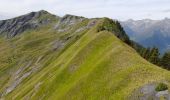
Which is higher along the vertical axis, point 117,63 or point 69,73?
point 117,63

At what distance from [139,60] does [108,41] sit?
2805 centimetres

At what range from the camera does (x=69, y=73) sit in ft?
302

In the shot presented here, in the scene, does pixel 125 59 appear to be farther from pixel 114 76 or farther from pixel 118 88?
pixel 118 88

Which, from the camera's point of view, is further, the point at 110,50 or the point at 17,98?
the point at 17,98

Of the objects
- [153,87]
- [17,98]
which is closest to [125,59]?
[153,87]

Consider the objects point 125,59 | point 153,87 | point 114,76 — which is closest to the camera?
point 153,87

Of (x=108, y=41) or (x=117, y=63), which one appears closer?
(x=117, y=63)

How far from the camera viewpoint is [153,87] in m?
49.8

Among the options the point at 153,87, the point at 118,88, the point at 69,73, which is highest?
the point at 153,87

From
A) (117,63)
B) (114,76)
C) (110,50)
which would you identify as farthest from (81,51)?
(114,76)

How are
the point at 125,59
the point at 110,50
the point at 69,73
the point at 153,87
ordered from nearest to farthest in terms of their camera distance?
the point at 153,87, the point at 125,59, the point at 110,50, the point at 69,73

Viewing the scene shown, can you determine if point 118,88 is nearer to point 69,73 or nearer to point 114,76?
point 114,76

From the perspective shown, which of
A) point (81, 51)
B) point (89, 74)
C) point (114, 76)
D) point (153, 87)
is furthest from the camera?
point (81, 51)

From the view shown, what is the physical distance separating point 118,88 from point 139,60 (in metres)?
12.1
